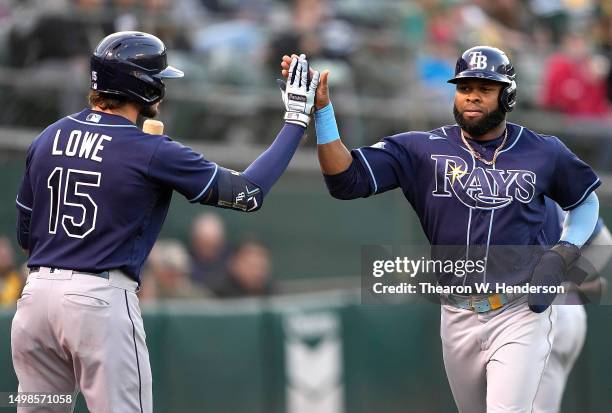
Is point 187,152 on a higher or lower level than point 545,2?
lower

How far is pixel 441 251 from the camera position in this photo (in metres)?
5.65

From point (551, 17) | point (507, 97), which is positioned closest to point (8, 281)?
point (507, 97)

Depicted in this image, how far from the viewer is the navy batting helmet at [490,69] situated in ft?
18.4

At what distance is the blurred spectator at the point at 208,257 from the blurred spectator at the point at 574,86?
3917 mm

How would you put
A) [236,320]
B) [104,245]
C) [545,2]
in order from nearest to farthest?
[104,245] < [236,320] < [545,2]

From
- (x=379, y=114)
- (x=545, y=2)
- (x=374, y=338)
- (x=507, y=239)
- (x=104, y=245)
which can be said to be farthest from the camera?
(x=545, y=2)

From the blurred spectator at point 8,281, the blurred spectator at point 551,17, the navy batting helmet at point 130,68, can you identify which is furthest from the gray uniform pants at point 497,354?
the blurred spectator at point 551,17

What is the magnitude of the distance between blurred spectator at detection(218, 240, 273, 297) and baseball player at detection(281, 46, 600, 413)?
4.61 m

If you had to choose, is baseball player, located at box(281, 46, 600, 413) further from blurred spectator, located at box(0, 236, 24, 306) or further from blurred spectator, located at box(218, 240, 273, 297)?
blurred spectator, located at box(218, 240, 273, 297)

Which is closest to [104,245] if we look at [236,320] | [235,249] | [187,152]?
[187,152]

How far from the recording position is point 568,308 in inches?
275

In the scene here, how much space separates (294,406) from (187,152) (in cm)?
520

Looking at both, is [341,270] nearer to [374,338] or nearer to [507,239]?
[374,338]

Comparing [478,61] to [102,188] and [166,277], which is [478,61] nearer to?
[102,188]
